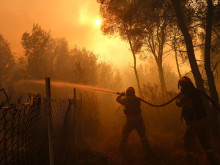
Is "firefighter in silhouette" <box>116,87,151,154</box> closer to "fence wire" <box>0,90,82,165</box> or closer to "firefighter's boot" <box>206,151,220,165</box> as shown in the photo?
"fence wire" <box>0,90,82,165</box>

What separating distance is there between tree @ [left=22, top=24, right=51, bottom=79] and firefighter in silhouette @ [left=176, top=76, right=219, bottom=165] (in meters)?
23.9

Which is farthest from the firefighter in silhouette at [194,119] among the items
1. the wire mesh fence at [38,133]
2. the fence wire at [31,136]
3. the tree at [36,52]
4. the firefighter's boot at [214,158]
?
the tree at [36,52]

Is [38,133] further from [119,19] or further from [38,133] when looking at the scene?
[119,19]

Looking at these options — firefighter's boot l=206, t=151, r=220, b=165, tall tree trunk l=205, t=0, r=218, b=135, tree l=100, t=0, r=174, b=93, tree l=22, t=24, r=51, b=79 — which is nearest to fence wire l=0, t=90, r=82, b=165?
firefighter's boot l=206, t=151, r=220, b=165

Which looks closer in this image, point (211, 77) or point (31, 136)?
point (31, 136)

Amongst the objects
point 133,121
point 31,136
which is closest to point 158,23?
point 133,121

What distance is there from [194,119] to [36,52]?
88.6ft

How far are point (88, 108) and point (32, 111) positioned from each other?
250 inches

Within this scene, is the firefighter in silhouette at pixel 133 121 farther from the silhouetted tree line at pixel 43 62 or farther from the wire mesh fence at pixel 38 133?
the silhouetted tree line at pixel 43 62

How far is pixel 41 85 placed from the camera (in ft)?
79.3

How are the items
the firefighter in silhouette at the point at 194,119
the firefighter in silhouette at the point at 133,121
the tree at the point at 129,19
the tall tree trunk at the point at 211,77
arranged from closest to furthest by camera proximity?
the firefighter in silhouette at the point at 194,119 < the firefighter in silhouette at the point at 133,121 < the tall tree trunk at the point at 211,77 < the tree at the point at 129,19

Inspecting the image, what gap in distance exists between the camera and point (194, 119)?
4.21m

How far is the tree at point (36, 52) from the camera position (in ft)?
83.3

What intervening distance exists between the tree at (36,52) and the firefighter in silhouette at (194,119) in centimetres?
2386
